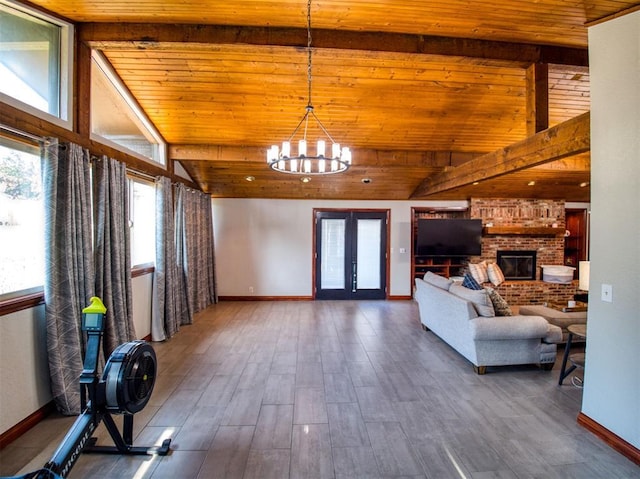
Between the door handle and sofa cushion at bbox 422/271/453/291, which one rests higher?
sofa cushion at bbox 422/271/453/291

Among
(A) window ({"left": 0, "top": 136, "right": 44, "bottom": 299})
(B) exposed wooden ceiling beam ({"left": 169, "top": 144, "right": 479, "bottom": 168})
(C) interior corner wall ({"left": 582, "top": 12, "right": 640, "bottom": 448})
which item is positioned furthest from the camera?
(B) exposed wooden ceiling beam ({"left": 169, "top": 144, "right": 479, "bottom": 168})

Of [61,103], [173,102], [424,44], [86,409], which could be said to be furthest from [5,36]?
[424,44]

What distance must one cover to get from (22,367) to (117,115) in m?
2.82

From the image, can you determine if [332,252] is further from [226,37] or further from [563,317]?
[226,37]

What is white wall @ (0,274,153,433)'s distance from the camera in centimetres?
209

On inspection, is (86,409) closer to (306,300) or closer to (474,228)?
(306,300)

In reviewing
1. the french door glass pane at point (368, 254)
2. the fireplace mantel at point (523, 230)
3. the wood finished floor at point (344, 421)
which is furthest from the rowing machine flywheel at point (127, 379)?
the fireplace mantel at point (523, 230)

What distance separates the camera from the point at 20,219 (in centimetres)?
236

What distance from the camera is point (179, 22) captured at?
2750 millimetres

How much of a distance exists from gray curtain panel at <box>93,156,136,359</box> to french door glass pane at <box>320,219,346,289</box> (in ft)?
13.7

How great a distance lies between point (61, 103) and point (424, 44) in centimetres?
345

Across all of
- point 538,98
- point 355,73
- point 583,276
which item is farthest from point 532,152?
point 355,73

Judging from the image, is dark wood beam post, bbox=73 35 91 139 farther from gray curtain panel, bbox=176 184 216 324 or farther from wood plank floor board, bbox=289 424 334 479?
wood plank floor board, bbox=289 424 334 479

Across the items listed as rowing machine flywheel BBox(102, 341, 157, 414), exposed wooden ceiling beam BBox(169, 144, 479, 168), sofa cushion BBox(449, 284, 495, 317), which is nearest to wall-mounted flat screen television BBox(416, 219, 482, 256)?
exposed wooden ceiling beam BBox(169, 144, 479, 168)
